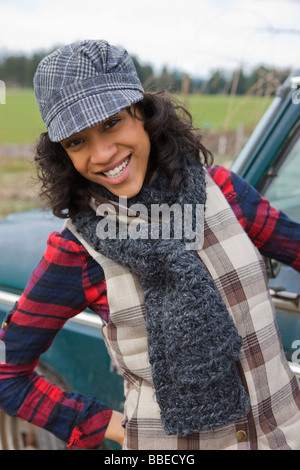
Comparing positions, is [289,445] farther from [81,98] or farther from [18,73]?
[18,73]

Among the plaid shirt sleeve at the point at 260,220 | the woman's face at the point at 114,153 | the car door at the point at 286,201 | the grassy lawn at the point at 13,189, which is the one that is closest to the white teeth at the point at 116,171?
the woman's face at the point at 114,153

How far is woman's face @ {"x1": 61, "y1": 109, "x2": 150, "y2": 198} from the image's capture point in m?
1.31

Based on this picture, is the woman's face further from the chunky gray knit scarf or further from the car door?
the car door

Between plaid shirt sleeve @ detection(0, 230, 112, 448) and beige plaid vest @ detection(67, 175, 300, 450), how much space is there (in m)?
0.08

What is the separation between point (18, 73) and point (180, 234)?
14769mm

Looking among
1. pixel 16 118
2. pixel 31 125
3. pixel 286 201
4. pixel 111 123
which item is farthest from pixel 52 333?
pixel 16 118

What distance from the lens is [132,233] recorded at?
1308mm

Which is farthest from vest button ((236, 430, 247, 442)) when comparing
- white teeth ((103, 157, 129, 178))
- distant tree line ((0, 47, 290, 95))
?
distant tree line ((0, 47, 290, 95))

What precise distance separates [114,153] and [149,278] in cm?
32

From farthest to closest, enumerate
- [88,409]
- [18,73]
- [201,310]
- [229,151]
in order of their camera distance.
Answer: [18,73] < [229,151] < [88,409] < [201,310]

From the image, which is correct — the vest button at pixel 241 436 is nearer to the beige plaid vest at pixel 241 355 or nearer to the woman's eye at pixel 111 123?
the beige plaid vest at pixel 241 355

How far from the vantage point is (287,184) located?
6.70 feet

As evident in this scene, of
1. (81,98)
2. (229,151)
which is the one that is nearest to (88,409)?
(81,98)

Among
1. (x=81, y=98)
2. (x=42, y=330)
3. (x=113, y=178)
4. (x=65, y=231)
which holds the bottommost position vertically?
(x=42, y=330)
